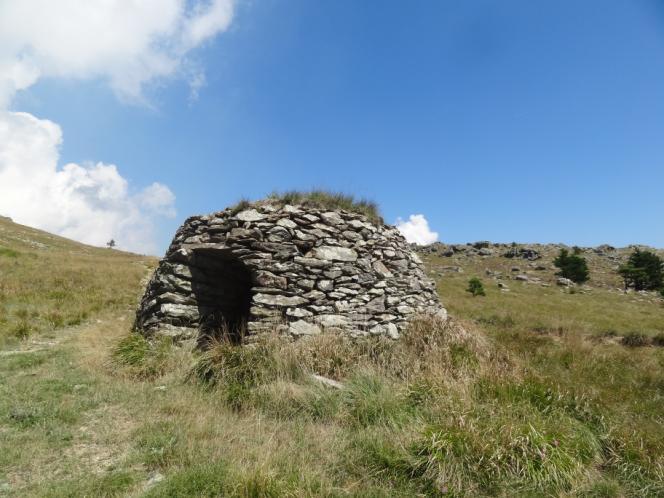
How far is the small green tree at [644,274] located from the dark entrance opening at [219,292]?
1898 inches

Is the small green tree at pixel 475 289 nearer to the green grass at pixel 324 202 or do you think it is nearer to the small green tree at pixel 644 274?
the green grass at pixel 324 202

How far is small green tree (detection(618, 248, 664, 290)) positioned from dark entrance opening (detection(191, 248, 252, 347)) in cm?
4820

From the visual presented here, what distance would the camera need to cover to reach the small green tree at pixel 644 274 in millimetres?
42000

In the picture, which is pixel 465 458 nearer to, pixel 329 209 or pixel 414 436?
pixel 414 436

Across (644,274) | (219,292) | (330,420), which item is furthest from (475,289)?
(330,420)

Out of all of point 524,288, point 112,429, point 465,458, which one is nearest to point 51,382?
point 112,429

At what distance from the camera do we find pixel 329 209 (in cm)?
942

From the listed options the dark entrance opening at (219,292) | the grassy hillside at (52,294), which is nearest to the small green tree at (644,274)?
the dark entrance opening at (219,292)

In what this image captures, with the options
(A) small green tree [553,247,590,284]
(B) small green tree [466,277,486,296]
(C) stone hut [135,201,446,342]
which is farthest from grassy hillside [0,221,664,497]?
(A) small green tree [553,247,590,284]

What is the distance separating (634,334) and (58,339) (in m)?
20.5

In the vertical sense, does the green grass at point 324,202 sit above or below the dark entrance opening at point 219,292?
above

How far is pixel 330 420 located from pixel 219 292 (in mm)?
6170

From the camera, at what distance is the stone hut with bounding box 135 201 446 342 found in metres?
8.27

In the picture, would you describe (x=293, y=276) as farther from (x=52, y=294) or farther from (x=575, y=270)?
(x=575, y=270)
